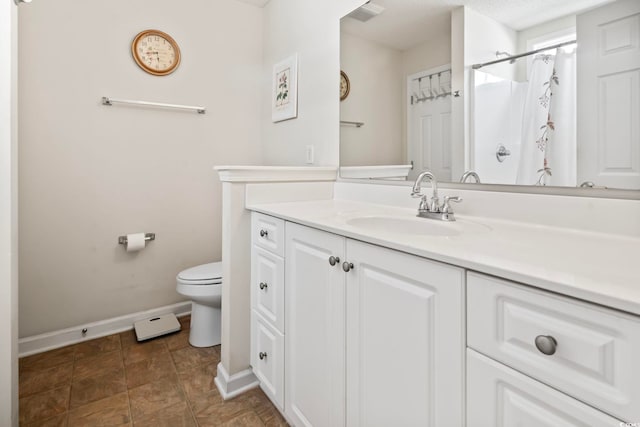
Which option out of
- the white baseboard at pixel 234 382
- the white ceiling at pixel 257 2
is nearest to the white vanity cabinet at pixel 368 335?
the white baseboard at pixel 234 382

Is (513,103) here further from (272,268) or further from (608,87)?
(272,268)

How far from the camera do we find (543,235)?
37.0 inches

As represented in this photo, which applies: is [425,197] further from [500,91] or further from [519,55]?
[519,55]

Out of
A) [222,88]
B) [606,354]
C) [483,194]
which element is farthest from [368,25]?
[606,354]

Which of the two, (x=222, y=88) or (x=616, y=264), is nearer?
(x=616, y=264)

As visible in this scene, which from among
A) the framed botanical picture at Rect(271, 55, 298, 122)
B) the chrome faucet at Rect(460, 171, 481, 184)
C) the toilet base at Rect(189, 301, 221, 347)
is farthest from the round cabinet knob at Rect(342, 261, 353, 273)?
the framed botanical picture at Rect(271, 55, 298, 122)

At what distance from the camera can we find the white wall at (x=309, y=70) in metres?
1.91

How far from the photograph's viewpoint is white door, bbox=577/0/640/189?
0.87m

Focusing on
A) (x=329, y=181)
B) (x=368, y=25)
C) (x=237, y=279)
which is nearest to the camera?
(x=237, y=279)

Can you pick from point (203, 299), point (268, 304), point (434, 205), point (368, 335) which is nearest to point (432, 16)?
point (434, 205)

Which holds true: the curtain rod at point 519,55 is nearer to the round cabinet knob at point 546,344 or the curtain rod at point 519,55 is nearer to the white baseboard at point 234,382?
the round cabinet knob at point 546,344

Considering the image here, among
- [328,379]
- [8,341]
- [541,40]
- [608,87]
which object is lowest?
[328,379]

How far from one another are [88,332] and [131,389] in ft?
2.43

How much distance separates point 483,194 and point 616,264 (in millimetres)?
590
